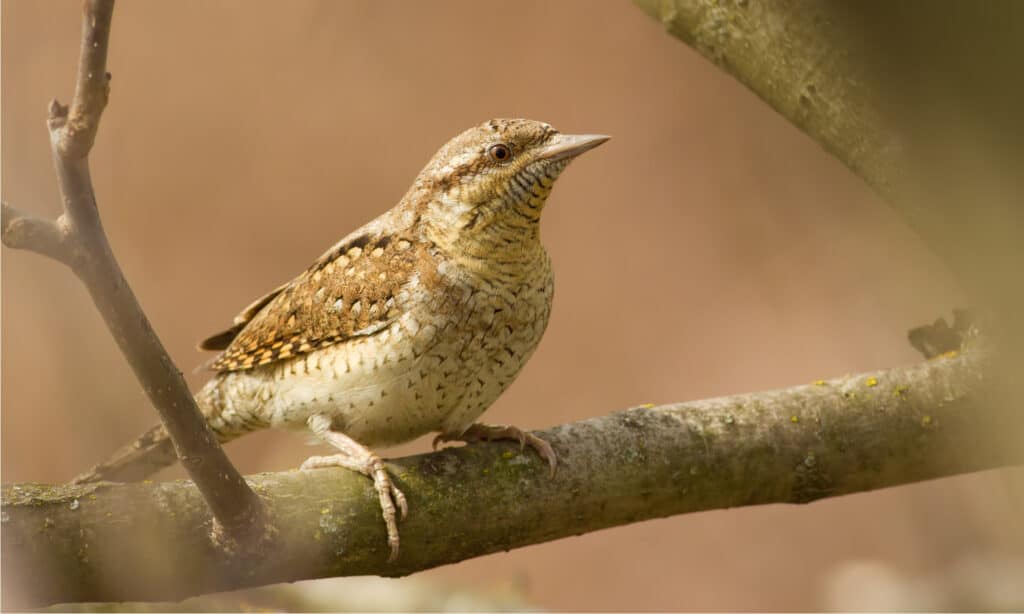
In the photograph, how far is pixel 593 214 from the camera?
529 centimetres

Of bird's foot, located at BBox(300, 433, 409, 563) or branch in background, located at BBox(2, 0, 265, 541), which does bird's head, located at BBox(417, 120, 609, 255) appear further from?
branch in background, located at BBox(2, 0, 265, 541)

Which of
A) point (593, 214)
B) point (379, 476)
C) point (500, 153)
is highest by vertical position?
point (593, 214)

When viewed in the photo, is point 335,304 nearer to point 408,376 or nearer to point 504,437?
point 408,376

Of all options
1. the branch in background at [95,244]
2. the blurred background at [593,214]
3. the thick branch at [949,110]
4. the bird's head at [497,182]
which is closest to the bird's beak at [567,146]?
the bird's head at [497,182]

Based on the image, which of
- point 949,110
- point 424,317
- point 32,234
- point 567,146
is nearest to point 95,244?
point 32,234

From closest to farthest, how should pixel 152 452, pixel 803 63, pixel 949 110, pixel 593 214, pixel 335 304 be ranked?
pixel 949 110 < pixel 803 63 < pixel 335 304 < pixel 152 452 < pixel 593 214

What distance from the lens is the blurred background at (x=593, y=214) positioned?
4949 mm

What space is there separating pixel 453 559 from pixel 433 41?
359cm

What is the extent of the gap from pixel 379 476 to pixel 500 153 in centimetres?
74

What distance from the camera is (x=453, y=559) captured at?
80.1 inches

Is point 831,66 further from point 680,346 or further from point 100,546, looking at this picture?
point 680,346

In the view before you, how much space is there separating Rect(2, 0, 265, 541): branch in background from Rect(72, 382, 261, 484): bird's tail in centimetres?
94

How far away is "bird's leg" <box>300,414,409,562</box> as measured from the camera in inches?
75.3

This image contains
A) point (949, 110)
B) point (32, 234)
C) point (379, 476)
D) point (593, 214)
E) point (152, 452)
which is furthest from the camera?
point (593, 214)
